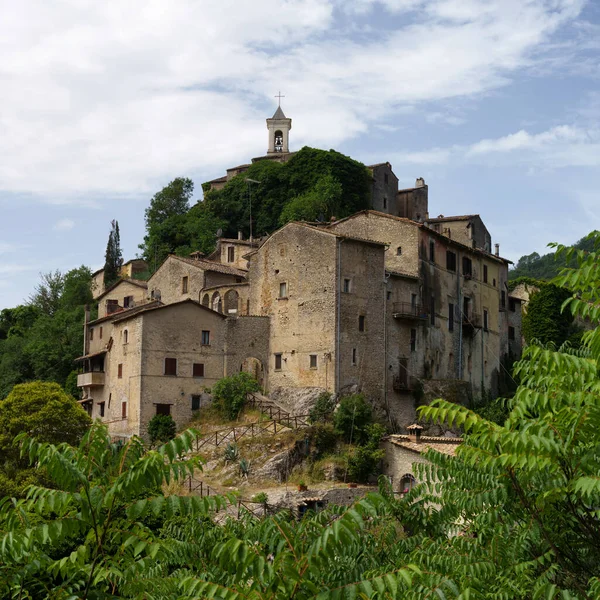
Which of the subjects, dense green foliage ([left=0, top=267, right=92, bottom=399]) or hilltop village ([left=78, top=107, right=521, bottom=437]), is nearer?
hilltop village ([left=78, top=107, right=521, bottom=437])

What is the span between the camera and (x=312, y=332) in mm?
48969

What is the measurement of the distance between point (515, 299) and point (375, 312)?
20.1 meters

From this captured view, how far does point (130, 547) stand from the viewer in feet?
29.4

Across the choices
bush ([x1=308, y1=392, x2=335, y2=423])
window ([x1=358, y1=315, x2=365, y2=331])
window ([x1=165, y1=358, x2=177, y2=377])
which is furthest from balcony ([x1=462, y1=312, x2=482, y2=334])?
window ([x1=165, y1=358, x2=177, y2=377])

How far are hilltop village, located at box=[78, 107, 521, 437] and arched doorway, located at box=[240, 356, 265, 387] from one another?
0.06 meters

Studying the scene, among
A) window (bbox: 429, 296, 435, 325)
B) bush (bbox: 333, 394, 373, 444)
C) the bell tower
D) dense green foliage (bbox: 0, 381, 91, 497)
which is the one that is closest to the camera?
dense green foliage (bbox: 0, 381, 91, 497)

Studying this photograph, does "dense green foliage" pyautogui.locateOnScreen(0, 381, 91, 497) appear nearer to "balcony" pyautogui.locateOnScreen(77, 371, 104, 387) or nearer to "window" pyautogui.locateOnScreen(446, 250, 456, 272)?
"balcony" pyautogui.locateOnScreen(77, 371, 104, 387)

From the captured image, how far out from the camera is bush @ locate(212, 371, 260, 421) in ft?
155

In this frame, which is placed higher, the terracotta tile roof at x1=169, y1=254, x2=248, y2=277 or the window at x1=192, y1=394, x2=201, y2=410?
the terracotta tile roof at x1=169, y1=254, x2=248, y2=277

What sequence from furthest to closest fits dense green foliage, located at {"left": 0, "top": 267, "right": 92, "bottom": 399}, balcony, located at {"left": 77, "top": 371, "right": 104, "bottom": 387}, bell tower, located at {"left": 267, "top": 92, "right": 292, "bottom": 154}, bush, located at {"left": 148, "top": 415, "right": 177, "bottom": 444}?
bell tower, located at {"left": 267, "top": 92, "right": 292, "bottom": 154} < dense green foliage, located at {"left": 0, "top": 267, "right": 92, "bottom": 399} < balcony, located at {"left": 77, "top": 371, "right": 104, "bottom": 387} < bush, located at {"left": 148, "top": 415, "right": 177, "bottom": 444}

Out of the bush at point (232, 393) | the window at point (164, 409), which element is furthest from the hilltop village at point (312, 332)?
the bush at point (232, 393)

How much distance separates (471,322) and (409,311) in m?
7.42

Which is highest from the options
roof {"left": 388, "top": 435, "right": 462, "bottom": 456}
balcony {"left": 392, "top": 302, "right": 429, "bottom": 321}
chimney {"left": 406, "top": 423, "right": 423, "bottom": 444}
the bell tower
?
the bell tower

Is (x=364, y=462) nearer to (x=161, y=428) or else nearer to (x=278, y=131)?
(x=161, y=428)
